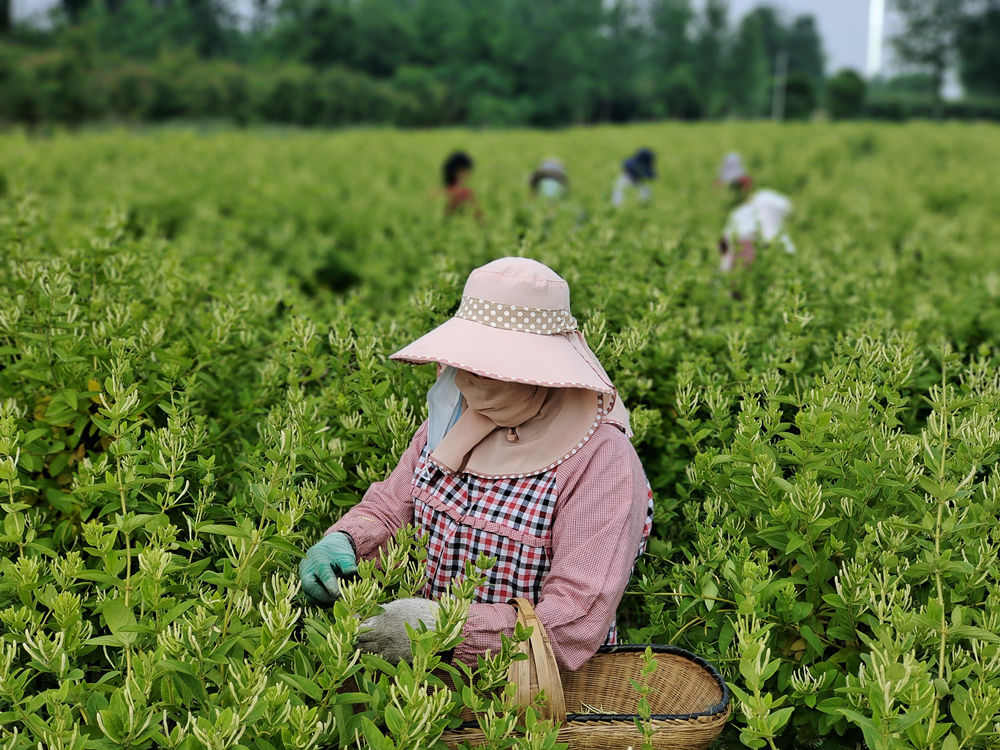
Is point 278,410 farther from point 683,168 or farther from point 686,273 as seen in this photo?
point 683,168

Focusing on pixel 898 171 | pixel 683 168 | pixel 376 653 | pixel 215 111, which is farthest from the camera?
pixel 215 111

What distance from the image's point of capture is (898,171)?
1415 centimetres

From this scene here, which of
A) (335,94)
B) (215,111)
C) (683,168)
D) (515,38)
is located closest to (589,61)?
(515,38)

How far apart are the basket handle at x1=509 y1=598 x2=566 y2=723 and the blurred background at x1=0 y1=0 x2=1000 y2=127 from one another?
3788cm

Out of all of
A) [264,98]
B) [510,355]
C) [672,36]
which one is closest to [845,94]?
[264,98]

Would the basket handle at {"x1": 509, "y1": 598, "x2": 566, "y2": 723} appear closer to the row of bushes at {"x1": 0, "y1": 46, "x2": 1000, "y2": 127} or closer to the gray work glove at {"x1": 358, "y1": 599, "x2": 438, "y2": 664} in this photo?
the gray work glove at {"x1": 358, "y1": 599, "x2": 438, "y2": 664}

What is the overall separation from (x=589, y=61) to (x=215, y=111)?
41.2 meters

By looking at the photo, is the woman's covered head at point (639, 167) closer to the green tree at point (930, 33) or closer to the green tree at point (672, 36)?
the green tree at point (930, 33)

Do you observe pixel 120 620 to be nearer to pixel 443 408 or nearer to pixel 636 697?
pixel 443 408

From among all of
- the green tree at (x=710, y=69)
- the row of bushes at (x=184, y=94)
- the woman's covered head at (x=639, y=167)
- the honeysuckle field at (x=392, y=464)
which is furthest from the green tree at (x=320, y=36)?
the honeysuckle field at (x=392, y=464)

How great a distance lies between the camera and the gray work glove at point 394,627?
191 cm

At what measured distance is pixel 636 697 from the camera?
7.01ft

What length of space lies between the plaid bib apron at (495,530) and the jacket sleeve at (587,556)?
0.16 feet

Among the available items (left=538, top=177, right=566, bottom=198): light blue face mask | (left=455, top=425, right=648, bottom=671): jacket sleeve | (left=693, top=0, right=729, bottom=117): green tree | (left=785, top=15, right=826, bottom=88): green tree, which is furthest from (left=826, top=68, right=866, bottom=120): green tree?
(left=785, top=15, right=826, bottom=88): green tree
